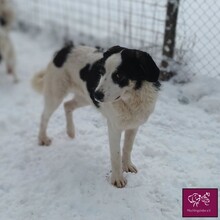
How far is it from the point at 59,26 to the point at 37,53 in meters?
0.76

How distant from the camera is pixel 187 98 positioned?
4.50 meters

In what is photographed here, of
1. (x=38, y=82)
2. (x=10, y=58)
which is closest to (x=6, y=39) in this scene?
(x=10, y=58)

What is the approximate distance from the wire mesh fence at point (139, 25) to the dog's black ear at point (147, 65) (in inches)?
84.9

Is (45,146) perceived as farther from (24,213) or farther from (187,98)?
(187,98)

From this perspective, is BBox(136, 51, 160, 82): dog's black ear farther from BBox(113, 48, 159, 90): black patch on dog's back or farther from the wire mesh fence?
the wire mesh fence

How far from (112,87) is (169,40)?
2.59 metres

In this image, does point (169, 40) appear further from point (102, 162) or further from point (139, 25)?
point (102, 162)

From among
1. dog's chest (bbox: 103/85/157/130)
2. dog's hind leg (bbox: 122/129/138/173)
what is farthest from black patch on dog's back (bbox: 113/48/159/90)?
dog's hind leg (bbox: 122/129/138/173)

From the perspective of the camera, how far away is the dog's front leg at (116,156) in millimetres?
2973

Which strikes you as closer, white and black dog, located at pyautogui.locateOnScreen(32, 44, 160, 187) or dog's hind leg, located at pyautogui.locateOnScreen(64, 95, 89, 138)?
white and black dog, located at pyautogui.locateOnScreen(32, 44, 160, 187)

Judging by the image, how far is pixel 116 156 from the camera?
9.94 feet

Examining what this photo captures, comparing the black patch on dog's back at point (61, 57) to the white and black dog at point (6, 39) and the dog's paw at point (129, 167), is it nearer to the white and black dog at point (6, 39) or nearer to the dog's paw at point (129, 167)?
the dog's paw at point (129, 167)

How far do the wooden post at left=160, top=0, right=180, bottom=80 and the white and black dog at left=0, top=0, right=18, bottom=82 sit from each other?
2.24m

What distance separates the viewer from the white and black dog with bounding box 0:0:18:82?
5516mm
